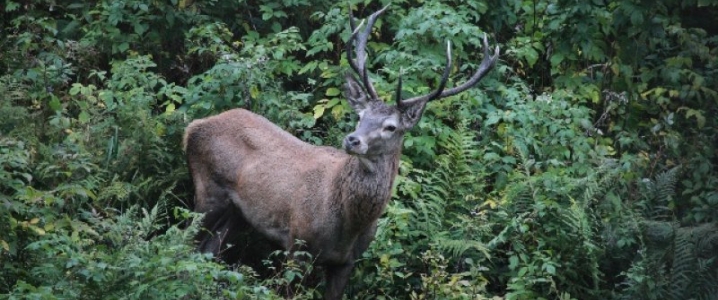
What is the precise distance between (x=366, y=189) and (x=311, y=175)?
667 millimetres

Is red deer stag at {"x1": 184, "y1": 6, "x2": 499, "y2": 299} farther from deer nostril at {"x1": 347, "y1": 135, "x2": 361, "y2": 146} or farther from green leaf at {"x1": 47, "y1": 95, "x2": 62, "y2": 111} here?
green leaf at {"x1": 47, "y1": 95, "x2": 62, "y2": 111}

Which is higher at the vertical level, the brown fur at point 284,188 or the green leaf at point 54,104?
the green leaf at point 54,104

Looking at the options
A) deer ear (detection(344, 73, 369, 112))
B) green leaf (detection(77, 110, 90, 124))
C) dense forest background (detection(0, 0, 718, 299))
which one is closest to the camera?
dense forest background (detection(0, 0, 718, 299))

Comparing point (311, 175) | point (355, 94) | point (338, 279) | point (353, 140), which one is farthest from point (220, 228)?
point (353, 140)

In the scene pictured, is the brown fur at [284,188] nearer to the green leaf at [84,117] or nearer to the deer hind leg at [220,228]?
the deer hind leg at [220,228]

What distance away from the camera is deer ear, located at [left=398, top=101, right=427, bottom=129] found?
917 centimetres

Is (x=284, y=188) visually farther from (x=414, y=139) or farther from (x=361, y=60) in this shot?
(x=414, y=139)

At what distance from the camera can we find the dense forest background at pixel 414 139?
8.18 m

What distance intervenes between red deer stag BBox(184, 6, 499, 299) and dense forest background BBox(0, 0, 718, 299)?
0.32m

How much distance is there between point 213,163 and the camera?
393 inches

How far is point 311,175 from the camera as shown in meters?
9.41

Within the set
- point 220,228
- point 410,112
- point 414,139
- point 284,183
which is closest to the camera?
point 410,112

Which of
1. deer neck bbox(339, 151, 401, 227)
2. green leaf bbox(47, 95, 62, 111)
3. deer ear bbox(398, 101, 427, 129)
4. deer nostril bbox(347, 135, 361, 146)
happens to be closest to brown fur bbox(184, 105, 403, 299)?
deer neck bbox(339, 151, 401, 227)

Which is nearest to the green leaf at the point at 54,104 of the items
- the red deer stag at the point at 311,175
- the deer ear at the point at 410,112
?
the red deer stag at the point at 311,175
